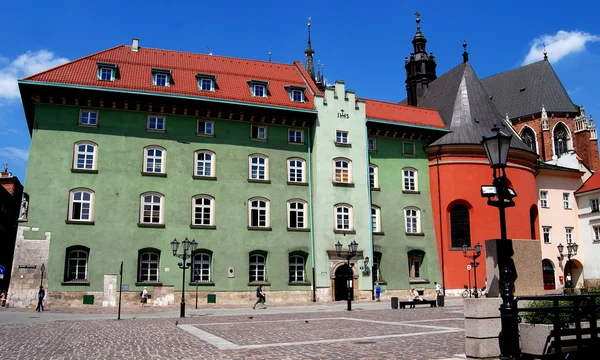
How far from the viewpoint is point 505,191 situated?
10.2 m

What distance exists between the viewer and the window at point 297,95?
134 feet

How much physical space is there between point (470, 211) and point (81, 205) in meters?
27.8

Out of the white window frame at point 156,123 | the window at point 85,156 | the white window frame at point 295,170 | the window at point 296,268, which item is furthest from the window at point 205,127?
the window at point 296,268

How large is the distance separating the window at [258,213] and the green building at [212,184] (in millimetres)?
73

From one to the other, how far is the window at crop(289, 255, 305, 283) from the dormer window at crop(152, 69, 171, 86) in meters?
14.7

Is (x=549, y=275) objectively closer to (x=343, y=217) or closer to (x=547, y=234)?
(x=547, y=234)

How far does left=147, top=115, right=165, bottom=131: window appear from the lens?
120ft

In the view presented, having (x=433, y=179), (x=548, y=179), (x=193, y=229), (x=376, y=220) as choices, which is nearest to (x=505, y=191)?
(x=193, y=229)

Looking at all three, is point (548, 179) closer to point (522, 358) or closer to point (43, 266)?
point (43, 266)

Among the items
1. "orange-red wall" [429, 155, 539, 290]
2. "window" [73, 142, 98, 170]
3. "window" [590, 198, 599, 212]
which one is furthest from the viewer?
"window" [590, 198, 599, 212]

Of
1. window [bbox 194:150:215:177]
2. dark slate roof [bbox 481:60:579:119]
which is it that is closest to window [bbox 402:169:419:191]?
window [bbox 194:150:215:177]

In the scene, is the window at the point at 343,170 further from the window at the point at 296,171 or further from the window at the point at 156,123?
the window at the point at 156,123

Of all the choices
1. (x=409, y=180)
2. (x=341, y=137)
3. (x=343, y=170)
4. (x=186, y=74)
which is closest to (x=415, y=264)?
(x=409, y=180)

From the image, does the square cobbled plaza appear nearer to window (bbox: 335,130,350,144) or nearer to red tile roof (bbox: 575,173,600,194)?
window (bbox: 335,130,350,144)
